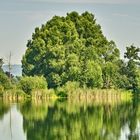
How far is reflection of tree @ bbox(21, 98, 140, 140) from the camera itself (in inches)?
1161

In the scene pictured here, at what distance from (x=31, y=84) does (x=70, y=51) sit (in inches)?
333

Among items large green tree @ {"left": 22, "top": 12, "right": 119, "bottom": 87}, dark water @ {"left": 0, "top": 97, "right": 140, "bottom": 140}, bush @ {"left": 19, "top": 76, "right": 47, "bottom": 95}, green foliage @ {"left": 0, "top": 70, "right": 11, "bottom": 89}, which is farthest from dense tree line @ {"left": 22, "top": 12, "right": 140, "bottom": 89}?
dark water @ {"left": 0, "top": 97, "right": 140, "bottom": 140}

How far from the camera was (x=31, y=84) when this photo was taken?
62.7 meters

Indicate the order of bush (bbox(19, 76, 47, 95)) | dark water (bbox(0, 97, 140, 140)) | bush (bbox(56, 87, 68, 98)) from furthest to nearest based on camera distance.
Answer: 1. bush (bbox(56, 87, 68, 98))
2. bush (bbox(19, 76, 47, 95))
3. dark water (bbox(0, 97, 140, 140))

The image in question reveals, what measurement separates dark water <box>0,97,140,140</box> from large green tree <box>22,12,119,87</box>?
1884 cm

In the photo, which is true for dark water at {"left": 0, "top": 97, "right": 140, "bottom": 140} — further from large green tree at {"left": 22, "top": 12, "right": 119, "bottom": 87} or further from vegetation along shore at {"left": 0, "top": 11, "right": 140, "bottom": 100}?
large green tree at {"left": 22, "top": 12, "right": 119, "bottom": 87}

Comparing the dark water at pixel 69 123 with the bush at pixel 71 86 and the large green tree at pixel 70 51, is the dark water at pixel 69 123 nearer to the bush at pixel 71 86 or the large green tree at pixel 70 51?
the bush at pixel 71 86

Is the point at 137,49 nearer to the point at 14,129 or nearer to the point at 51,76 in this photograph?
the point at 51,76

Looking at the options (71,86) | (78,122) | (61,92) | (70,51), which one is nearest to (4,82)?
(61,92)

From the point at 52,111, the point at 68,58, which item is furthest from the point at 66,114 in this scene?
the point at 68,58

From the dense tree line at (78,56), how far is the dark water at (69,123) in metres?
19.1

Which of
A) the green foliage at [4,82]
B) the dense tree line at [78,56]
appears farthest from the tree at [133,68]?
the green foliage at [4,82]

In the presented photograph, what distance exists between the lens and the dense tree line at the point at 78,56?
66688mm

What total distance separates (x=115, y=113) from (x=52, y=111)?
4.83 m
